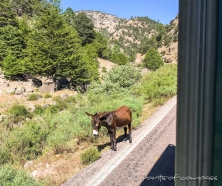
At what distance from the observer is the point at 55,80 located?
32.6 meters

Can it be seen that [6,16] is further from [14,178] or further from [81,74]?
[14,178]

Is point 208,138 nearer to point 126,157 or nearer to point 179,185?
point 179,185

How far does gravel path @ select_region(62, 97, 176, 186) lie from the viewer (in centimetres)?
510

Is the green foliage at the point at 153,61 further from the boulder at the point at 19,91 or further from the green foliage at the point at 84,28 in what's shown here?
the boulder at the point at 19,91

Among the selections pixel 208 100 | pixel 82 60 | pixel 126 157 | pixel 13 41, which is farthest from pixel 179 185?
pixel 13 41

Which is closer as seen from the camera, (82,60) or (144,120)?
(144,120)

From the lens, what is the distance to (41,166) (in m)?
7.16

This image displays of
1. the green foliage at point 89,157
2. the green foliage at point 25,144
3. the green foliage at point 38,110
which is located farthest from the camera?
the green foliage at point 38,110

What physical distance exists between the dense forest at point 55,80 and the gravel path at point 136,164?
691 mm

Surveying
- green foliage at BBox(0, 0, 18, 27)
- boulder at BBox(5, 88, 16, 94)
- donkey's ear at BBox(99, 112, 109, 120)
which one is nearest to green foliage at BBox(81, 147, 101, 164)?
donkey's ear at BBox(99, 112, 109, 120)

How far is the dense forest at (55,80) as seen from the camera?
830 cm

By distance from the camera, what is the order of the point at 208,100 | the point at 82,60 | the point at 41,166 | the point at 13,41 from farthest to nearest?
the point at 13,41 → the point at 82,60 → the point at 41,166 → the point at 208,100

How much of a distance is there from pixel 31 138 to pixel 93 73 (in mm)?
24503

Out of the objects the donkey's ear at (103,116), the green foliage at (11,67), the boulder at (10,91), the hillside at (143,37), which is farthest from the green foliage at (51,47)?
the hillside at (143,37)
